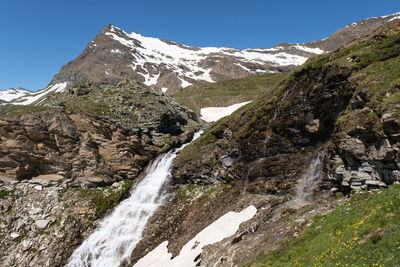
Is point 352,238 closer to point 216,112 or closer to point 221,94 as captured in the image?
point 216,112

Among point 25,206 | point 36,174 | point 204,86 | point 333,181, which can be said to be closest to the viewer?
point 333,181

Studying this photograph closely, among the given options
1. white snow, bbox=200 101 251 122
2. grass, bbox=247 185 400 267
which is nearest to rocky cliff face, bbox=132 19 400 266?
grass, bbox=247 185 400 267

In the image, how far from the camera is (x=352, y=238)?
32.7 feet

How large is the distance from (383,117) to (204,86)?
101169mm

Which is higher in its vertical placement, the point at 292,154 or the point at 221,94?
the point at 221,94

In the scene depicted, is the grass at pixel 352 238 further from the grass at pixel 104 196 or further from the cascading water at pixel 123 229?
the grass at pixel 104 196

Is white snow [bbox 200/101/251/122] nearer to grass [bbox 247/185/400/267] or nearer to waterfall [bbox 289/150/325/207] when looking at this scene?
waterfall [bbox 289/150/325/207]

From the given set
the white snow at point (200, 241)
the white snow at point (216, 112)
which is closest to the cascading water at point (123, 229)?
the white snow at point (200, 241)

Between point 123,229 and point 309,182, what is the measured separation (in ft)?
67.5

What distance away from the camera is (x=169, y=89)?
18688cm

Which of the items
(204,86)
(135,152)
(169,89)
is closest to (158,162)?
(135,152)

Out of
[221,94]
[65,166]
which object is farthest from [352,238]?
[221,94]

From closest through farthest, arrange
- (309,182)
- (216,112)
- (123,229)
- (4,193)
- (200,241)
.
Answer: (309,182) → (200,241) → (123,229) → (4,193) → (216,112)

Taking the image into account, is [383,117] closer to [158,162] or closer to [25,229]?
[158,162]
